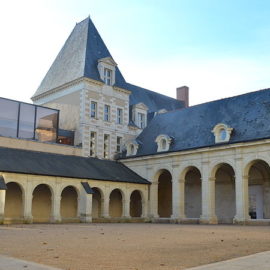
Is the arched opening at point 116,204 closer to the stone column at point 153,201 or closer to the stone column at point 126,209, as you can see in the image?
the stone column at point 126,209

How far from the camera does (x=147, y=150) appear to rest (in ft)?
115

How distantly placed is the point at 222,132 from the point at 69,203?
12.1 meters

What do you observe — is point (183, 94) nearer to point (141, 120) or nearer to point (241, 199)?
point (141, 120)

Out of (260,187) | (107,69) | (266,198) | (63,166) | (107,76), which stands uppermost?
(107,69)

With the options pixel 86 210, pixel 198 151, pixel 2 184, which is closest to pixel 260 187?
pixel 198 151

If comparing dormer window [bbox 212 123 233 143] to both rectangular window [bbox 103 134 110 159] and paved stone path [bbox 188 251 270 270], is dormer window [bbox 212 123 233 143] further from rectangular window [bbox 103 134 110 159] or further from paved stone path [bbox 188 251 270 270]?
paved stone path [bbox 188 251 270 270]

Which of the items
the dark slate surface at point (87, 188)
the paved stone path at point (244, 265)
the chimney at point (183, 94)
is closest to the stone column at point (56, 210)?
the dark slate surface at point (87, 188)

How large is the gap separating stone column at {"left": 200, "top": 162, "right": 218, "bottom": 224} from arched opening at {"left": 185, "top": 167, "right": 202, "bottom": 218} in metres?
4.79

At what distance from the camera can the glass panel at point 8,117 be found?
96.6 feet

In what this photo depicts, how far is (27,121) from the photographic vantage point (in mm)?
30812

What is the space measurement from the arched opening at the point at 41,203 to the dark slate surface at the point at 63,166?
189 cm

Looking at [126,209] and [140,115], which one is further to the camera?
[140,115]

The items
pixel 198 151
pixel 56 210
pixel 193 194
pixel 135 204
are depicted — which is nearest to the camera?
pixel 56 210

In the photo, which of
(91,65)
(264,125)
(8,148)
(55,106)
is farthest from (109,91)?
(264,125)
